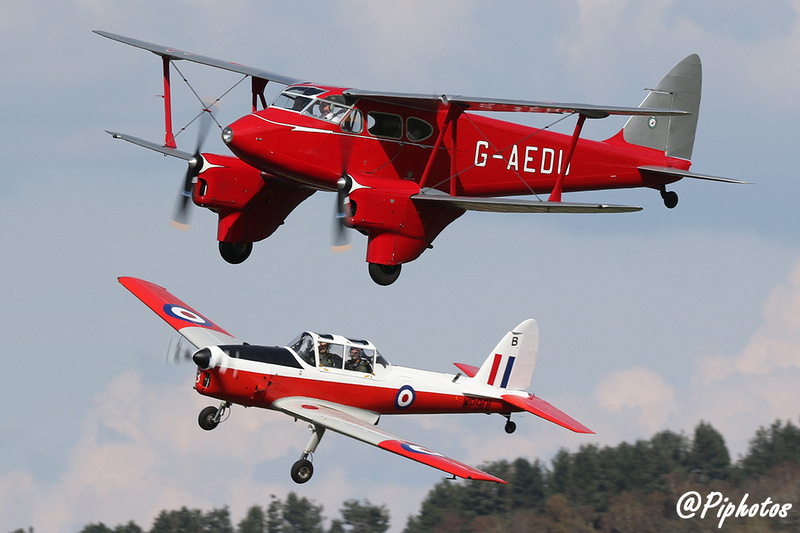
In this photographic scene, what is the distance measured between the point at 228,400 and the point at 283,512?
242 feet

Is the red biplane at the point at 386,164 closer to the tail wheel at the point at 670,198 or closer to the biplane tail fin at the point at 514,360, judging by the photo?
the tail wheel at the point at 670,198

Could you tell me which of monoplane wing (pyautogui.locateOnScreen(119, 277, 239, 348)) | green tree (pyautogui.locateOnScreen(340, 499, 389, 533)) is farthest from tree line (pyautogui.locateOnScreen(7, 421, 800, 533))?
monoplane wing (pyautogui.locateOnScreen(119, 277, 239, 348))

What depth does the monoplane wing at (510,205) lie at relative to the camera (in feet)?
83.5

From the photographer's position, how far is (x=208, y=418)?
96.7 ft

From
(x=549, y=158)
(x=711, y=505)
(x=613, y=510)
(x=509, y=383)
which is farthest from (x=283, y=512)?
(x=549, y=158)

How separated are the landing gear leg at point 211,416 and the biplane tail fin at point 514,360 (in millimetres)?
7871

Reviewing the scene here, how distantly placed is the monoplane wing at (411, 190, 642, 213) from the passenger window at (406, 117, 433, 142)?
1.48m

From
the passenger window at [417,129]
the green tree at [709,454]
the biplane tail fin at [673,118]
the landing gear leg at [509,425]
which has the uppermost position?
the green tree at [709,454]

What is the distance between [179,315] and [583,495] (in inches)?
3030

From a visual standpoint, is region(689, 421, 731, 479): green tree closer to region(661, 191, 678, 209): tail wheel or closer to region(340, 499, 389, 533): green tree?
region(340, 499, 389, 533): green tree

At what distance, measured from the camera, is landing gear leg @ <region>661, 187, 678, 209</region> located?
32.0 meters

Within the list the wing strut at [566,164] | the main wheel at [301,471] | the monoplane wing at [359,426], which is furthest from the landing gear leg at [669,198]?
the main wheel at [301,471]

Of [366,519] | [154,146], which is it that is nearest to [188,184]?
[154,146]

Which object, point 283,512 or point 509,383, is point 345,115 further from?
point 283,512
